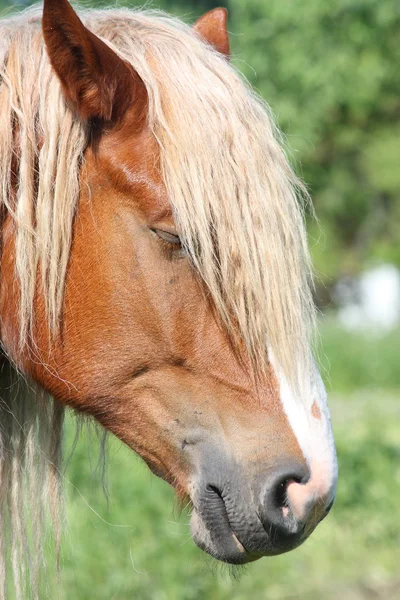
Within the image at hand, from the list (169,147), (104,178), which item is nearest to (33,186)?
(104,178)

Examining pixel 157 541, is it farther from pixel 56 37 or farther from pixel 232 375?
pixel 56 37

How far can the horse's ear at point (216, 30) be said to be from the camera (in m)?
2.50

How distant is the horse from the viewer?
192cm

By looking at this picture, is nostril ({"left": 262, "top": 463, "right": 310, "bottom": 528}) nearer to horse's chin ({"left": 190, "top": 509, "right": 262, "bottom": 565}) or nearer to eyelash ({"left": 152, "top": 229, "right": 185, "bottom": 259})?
horse's chin ({"left": 190, "top": 509, "right": 262, "bottom": 565})

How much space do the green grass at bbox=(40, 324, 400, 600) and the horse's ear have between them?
1.67 metres

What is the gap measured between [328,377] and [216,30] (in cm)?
112

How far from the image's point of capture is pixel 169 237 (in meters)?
1.98

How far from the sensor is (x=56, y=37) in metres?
1.94

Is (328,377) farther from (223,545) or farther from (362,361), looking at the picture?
(362,361)

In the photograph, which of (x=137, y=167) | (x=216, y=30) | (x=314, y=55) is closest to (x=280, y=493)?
(x=137, y=167)

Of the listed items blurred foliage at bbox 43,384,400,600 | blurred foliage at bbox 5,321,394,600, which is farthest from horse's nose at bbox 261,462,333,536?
blurred foliage at bbox 43,384,400,600

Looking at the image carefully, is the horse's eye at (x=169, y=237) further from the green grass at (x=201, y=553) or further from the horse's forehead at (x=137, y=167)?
the green grass at (x=201, y=553)

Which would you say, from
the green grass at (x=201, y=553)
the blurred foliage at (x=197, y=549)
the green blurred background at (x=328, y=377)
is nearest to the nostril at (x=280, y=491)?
the green blurred background at (x=328, y=377)

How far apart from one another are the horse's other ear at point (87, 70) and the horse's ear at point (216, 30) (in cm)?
53
